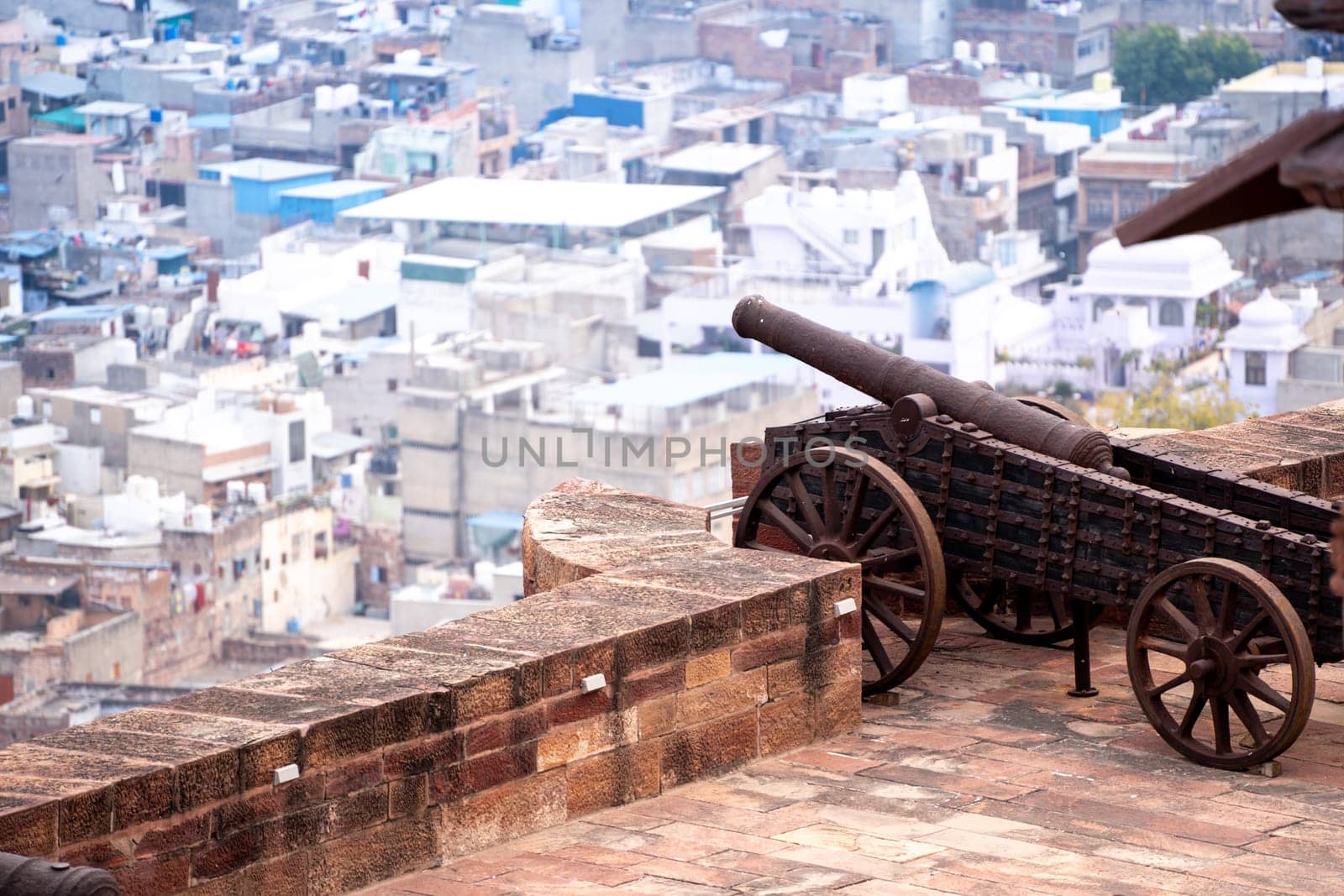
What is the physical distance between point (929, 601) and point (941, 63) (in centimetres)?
7224

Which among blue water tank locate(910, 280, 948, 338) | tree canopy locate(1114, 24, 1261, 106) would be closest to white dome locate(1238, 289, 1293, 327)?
blue water tank locate(910, 280, 948, 338)

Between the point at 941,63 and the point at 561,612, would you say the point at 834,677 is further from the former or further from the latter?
the point at 941,63

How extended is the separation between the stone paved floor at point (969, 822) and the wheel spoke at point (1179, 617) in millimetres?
244

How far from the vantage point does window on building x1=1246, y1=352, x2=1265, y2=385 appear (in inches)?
1708

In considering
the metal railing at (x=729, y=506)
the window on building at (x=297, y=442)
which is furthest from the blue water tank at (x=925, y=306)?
the metal railing at (x=729, y=506)

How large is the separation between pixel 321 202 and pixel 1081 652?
5931cm

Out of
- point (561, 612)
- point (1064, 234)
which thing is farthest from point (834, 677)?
point (1064, 234)

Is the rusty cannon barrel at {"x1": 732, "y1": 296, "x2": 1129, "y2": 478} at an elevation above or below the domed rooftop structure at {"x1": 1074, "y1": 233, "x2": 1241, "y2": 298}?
above

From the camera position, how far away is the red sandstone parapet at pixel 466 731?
11.0 ft

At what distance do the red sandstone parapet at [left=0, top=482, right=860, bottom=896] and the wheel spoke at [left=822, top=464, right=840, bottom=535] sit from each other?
25cm

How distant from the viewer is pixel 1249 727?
436 centimetres

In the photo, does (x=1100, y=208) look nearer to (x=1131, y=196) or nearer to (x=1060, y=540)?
(x=1131, y=196)

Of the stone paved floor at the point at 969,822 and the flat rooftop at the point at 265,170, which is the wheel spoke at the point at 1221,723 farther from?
the flat rooftop at the point at 265,170

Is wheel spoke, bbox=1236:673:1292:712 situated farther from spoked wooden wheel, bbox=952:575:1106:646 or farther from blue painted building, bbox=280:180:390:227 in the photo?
blue painted building, bbox=280:180:390:227
